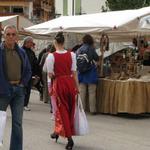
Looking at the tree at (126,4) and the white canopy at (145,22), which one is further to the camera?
the tree at (126,4)

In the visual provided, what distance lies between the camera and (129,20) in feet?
38.5

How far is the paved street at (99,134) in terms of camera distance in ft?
27.7

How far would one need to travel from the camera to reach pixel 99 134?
9.60 meters

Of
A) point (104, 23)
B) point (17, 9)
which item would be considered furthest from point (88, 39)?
point (17, 9)

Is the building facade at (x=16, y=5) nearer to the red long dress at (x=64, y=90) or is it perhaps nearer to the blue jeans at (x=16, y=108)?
the red long dress at (x=64, y=90)

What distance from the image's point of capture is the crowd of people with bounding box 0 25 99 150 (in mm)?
6605

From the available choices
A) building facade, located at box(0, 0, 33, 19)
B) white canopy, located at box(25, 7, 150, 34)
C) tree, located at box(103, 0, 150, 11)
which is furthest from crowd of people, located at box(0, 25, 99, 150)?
building facade, located at box(0, 0, 33, 19)

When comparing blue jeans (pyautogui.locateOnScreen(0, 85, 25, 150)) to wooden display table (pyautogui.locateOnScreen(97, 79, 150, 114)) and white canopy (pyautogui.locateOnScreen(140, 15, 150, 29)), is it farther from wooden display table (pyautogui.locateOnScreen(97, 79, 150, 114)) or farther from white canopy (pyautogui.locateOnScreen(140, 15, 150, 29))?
white canopy (pyautogui.locateOnScreen(140, 15, 150, 29))

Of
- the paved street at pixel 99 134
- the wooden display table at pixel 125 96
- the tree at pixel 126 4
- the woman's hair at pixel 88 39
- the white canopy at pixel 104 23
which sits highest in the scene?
the tree at pixel 126 4

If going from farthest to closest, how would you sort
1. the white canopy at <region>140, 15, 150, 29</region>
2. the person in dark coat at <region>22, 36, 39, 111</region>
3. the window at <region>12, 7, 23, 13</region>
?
the window at <region>12, 7, 23, 13</region>
the person in dark coat at <region>22, 36, 39, 111</region>
the white canopy at <region>140, 15, 150, 29</region>

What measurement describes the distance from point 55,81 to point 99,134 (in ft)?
5.61

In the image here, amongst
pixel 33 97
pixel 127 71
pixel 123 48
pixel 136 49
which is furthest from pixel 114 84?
pixel 123 48

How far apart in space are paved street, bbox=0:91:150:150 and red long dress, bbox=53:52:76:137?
432 mm

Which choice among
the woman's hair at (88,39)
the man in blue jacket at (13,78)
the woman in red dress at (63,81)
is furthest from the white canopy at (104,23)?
the man in blue jacket at (13,78)
